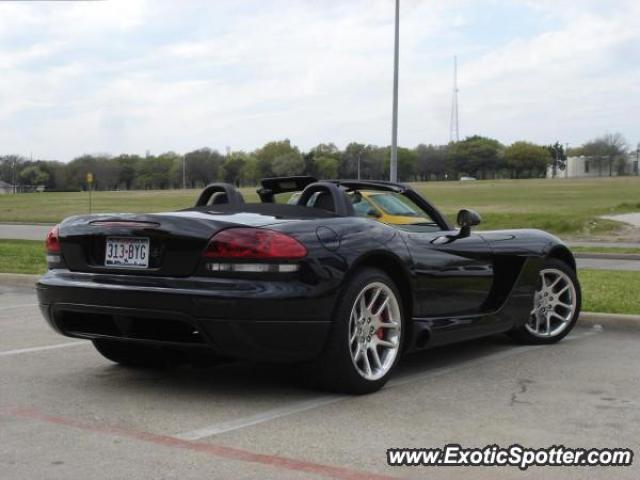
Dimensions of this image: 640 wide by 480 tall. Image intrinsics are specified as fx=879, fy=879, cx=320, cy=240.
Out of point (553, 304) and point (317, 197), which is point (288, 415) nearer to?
point (317, 197)

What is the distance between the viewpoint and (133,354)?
5859mm

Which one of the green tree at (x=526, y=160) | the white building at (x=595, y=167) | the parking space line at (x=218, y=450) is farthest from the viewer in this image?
the green tree at (x=526, y=160)

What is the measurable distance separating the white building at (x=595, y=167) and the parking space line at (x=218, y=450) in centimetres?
16545

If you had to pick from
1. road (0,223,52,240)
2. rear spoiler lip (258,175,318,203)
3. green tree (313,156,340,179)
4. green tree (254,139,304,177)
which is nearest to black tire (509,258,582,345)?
rear spoiler lip (258,175,318,203)

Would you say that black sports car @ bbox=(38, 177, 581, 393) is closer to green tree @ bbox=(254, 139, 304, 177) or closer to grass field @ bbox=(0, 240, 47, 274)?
grass field @ bbox=(0, 240, 47, 274)

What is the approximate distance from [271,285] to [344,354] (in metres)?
0.60

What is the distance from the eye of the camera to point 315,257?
15.7 feet

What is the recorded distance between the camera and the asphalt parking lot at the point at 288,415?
3.72 metres

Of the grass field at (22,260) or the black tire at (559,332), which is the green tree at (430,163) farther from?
the black tire at (559,332)

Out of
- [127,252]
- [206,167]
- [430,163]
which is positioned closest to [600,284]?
[127,252]

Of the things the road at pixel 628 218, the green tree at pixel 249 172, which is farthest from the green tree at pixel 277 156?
the road at pixel 628 218

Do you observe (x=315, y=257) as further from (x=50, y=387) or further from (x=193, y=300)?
(x=50, y=387)

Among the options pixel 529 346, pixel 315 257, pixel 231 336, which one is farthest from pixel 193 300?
pixel 529 346

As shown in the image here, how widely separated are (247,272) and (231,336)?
0.35 metres
